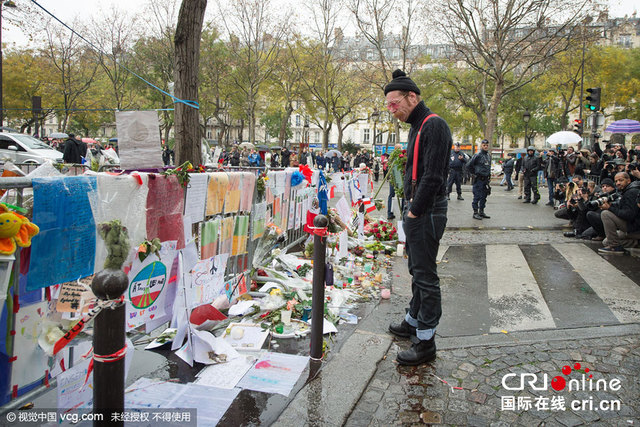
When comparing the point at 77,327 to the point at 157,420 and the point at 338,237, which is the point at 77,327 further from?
the point at 338,237

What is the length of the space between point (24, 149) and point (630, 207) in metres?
19.7

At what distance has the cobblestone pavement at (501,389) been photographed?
2805 millimetres

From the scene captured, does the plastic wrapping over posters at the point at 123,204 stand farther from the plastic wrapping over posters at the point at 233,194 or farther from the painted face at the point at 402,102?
the painted face at the point at 402,102

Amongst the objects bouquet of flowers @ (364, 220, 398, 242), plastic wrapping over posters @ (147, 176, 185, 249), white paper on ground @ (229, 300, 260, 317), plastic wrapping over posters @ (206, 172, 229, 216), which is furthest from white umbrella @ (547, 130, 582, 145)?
plastic wrapping over posters @ (147, 176, 185, 249)

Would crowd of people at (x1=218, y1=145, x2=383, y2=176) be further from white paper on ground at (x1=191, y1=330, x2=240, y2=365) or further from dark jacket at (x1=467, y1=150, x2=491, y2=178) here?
white paper on ground at (x1=191, y1=330, x2=240, y2=365)

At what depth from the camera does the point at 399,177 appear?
29.0 feet

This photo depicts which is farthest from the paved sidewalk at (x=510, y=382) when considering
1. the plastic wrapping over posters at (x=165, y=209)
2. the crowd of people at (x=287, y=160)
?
the crowd of people at (x=287, y=160)

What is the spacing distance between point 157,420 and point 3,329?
1.03 metres

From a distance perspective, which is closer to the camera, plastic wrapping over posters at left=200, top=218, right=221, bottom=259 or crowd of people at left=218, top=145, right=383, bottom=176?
plastic wrapping over posters at left=200, top=218, right=221, bottom=259

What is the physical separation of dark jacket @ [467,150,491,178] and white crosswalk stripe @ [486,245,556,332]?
13.8 feet

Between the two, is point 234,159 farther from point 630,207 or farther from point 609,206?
point 630,207

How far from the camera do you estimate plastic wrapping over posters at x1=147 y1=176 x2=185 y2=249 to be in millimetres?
3328

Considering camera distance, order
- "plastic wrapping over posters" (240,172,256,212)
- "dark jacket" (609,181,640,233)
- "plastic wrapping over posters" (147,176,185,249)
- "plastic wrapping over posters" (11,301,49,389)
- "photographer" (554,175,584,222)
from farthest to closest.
A: 1. "photographer" (554,175,584,222)
2. "dark jacket" (609,181,640,233)
3. "plastic wrapping over posters" (240,172,256,212)
4. "plastic wrapping over posters" (147,176,185,249)
5. "plastic wrapping over posters" (11,301,49,389)

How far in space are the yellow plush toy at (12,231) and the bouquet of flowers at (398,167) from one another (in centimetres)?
702
